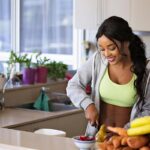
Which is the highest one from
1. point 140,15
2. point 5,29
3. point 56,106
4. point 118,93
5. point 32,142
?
point 140,15

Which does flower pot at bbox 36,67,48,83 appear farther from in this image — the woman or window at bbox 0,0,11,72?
window at bbox 0,0,11,72

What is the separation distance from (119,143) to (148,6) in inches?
120

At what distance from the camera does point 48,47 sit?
5746 mm

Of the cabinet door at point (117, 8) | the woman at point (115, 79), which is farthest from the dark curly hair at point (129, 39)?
the cabinet door at point (117, 8)

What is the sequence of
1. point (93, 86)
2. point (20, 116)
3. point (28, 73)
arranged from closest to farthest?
1. point (93, 86)
2. point (20, 116)
3. point (28, 73)

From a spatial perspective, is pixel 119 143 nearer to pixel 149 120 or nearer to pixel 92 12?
pixel 149 120

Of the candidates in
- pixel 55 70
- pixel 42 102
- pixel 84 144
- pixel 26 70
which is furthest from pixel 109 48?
pixel 55 70

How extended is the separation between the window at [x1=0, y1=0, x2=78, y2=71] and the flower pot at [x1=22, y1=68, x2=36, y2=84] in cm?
155

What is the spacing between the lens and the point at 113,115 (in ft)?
7.49

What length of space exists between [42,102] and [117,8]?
1435mm

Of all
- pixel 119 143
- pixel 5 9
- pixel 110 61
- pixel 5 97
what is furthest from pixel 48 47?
pixel 119 143

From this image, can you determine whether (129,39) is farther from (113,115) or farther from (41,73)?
(41,73)

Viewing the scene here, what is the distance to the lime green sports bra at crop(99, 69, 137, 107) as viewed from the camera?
2.22 m

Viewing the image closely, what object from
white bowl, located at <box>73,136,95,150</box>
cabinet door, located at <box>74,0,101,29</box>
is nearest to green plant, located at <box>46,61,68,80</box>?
cabinet door, located at <box>74,0,101,29</box>
